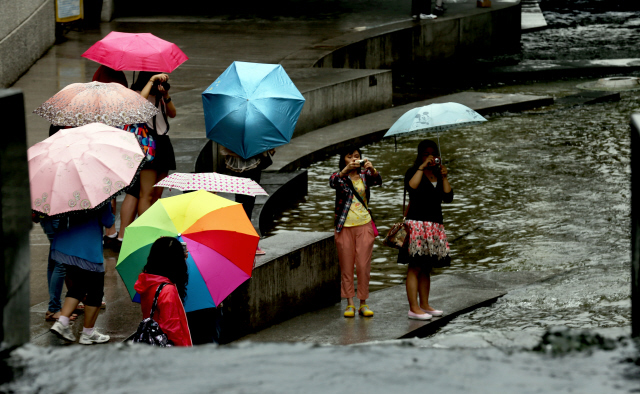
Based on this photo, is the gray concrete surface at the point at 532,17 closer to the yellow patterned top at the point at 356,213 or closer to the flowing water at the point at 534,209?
the flowing water at the point at 534,209

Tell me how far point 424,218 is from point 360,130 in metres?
7.10

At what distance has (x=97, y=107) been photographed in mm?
6094

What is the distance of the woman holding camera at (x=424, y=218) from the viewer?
6.43 m

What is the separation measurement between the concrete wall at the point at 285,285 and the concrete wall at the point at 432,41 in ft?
30.3

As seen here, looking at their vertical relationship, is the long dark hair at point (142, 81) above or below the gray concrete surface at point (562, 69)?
above

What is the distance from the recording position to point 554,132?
1366 centimetres

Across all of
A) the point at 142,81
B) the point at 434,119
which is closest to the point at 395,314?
the point at 434,119

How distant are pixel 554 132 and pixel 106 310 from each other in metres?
9.47

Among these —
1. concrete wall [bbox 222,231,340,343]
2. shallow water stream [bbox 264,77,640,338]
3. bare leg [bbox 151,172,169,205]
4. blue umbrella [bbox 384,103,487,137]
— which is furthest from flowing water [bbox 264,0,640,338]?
bare leg [bbox 151,172,169,205]

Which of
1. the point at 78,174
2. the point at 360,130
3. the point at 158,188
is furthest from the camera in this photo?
the point at 360,130

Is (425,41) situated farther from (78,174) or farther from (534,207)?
(78,174)

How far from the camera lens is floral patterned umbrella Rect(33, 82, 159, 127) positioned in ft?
19.9

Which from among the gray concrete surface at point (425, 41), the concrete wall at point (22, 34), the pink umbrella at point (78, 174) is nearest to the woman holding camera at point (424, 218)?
the pink umbrella at point (78, 174)

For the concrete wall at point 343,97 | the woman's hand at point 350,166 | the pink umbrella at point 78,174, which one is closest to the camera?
the pink umbrella at point 78,174
